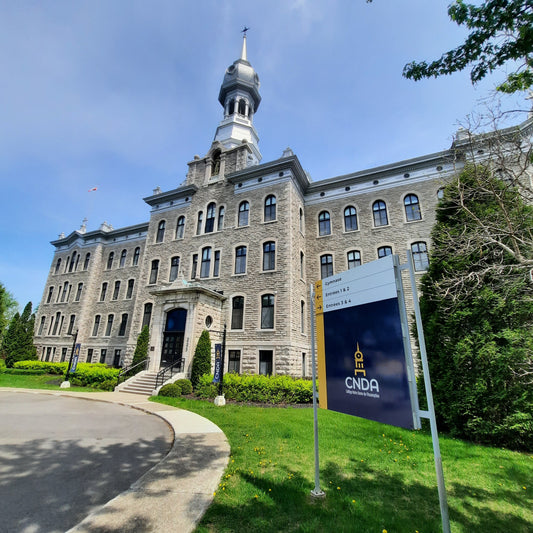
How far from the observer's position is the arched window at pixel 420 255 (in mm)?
17595

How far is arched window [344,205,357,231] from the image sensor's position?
67.6 feet

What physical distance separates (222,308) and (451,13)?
1767 centimetres

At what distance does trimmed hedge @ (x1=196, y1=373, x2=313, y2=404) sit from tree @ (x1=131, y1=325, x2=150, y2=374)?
19.8 feet

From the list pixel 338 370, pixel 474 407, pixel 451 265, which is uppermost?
pixel 451 265

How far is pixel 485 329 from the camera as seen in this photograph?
25.7ft

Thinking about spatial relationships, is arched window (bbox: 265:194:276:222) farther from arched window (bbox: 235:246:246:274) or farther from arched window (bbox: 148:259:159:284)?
arched window (bbox: 148:259:159:284)

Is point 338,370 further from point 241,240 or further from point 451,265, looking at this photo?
point 241,240

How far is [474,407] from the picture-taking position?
7.59m

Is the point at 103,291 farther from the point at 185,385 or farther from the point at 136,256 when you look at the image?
the point at 185,385

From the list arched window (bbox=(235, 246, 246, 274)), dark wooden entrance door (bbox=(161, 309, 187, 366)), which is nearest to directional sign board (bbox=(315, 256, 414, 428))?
dark wooden entrance door (bbox=(161, 309, 187, 366))

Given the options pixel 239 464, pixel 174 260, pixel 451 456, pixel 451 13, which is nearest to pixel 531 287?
pixel 451 456

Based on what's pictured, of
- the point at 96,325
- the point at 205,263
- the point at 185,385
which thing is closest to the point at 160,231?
the point at 205,263

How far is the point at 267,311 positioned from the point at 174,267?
9.31m

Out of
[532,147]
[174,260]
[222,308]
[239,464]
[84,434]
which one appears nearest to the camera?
[239,464]
